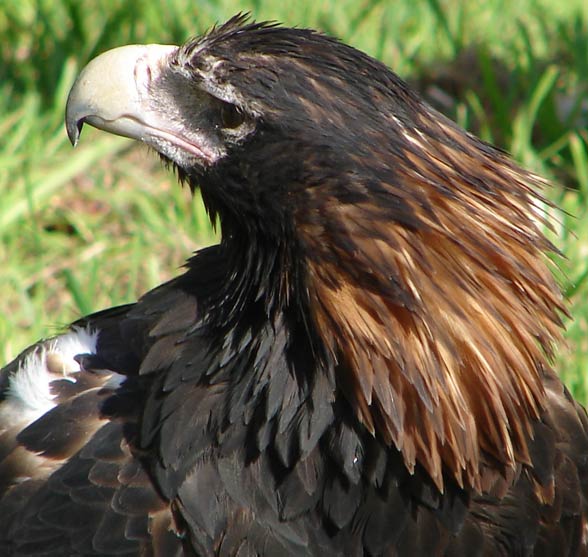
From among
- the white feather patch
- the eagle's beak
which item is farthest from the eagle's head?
the white feather patch

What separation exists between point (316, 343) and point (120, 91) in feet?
2.31

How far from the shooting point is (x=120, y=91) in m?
2.62

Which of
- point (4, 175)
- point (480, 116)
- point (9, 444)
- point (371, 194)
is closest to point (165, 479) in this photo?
point (9, 444)

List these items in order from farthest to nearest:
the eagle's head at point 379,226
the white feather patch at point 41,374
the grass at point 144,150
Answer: the grass at point 144,150 < the white feather patch at point 41,374 < the eagle's head at point 379,226

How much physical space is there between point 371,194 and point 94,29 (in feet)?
12.2

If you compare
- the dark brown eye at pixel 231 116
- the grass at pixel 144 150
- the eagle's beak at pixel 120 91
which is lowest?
the grass at pixel 144 150

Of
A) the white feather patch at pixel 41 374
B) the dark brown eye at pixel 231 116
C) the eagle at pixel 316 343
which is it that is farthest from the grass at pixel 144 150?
the dark brown eye at pixel 231 116

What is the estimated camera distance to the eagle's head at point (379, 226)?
250 cm

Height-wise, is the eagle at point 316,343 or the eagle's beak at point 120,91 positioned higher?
the eagle's beak at point 120,91

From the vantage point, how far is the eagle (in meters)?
2.51

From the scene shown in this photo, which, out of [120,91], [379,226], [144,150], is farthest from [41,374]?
[144,150]

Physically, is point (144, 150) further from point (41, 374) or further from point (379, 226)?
point (379, 226)

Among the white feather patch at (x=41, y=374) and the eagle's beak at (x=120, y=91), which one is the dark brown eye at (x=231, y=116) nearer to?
the eagle's beak at (x=120, y=91)

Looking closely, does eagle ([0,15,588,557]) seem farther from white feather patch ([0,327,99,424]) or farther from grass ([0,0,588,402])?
grass ([0,0,588,402])
